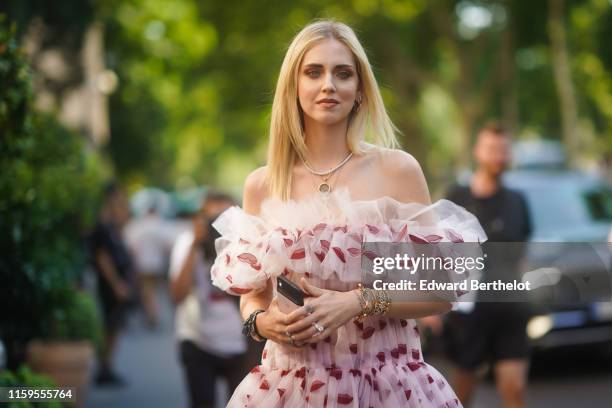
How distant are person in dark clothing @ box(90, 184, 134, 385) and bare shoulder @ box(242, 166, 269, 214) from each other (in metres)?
7.69

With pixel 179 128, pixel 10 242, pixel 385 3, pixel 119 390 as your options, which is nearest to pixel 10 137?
pixel 10 242

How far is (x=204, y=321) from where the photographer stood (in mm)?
7020

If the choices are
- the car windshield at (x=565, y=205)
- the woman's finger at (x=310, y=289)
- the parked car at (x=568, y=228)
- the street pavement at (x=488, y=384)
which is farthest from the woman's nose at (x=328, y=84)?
the car windshield at (x=565, y=205)

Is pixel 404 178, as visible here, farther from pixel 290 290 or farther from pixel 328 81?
pixel 290 290

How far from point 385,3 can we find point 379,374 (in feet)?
87.7

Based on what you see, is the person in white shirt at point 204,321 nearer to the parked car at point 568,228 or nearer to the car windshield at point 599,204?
the parked car at point 568,228

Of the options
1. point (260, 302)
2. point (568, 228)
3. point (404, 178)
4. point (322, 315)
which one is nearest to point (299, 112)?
point (404, 178)

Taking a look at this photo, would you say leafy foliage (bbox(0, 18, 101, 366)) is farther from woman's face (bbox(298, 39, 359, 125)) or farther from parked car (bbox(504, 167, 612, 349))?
→ parked car (bbox(504, 167, 612, 349))

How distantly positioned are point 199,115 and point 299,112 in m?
41.5

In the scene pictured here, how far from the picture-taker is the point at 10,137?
19.2ft

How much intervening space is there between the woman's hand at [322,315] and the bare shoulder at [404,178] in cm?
40

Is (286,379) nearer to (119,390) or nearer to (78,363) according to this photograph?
(78,363)

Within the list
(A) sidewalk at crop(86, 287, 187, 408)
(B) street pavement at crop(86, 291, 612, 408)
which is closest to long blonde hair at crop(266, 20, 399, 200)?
(B) street pavement at crop(86, 291, 612, 408)

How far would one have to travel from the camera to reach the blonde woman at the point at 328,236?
3.36 m
